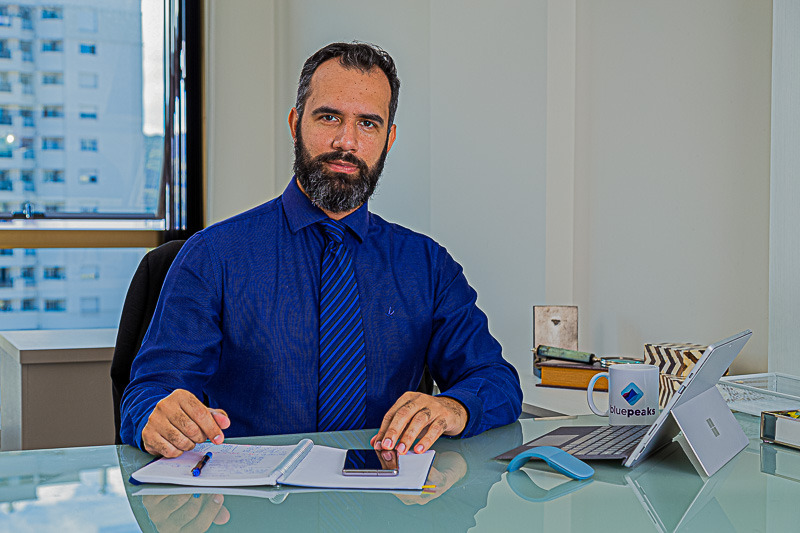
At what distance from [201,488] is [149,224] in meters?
3.64

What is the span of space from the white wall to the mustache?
0.94 metres

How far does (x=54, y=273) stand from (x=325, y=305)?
319 centimetres

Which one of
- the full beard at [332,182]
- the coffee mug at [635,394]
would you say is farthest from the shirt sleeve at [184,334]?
the coffee mug at [635,394]

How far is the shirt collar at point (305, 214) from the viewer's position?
5.10 feet

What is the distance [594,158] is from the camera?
8.08 feet

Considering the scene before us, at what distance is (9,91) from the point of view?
Result: 13.6 feet

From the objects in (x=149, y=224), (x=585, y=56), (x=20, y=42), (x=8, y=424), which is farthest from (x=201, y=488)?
(x=20, y=42)

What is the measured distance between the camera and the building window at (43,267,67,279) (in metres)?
4.20

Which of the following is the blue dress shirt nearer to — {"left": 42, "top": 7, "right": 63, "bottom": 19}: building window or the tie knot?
the tie knot

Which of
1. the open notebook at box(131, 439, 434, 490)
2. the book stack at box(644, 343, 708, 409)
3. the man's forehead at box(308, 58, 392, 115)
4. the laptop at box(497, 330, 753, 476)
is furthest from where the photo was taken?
the book stack at box(644, 343, 708, 409)

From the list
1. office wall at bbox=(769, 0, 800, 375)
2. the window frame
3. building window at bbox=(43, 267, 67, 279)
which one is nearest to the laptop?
office wall at bbox=(769, 0, 800, 375)

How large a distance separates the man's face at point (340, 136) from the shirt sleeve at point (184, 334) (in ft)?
0.80

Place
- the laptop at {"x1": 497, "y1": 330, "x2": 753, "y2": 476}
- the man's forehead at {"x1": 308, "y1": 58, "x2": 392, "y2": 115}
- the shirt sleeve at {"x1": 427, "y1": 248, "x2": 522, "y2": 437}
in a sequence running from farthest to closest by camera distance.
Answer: the man's forehead at {"x1": 308, "y1": 58, "x2": 392, "y2": 115}, the shirt sleeve at {"x1": 427, "y1": 248, "x2": 522, "y2": 437}, the laptop at {"x1": 497, "y1": 330, "x2": 753, "y2": 476}

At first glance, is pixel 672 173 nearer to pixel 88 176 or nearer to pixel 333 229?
pixel 333 229
